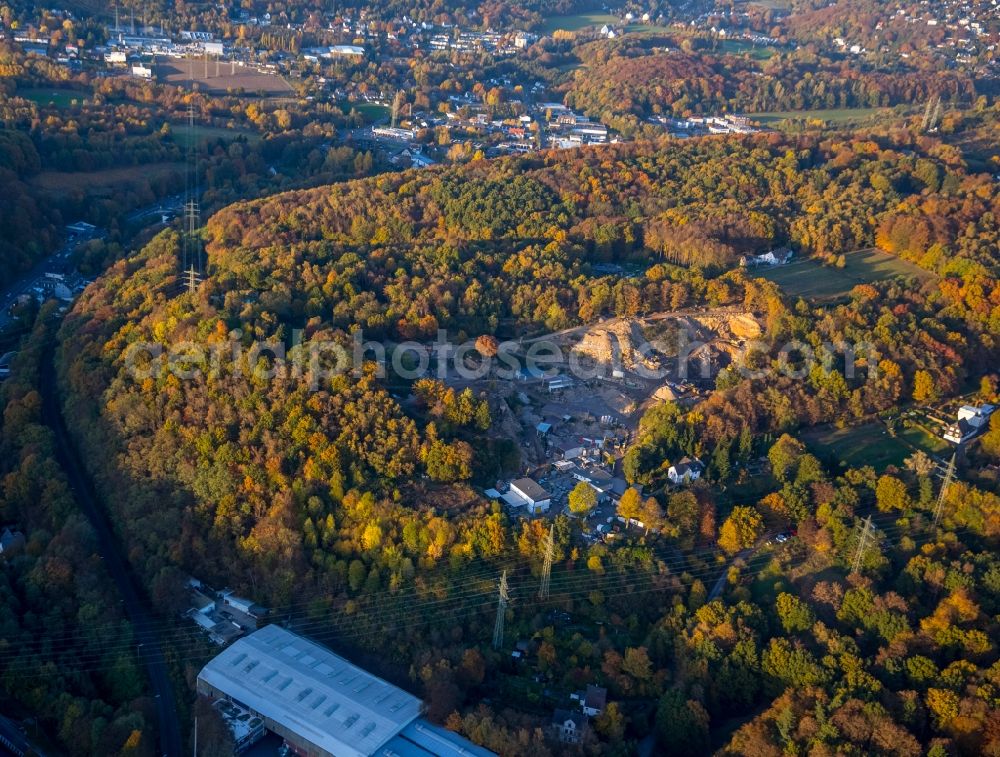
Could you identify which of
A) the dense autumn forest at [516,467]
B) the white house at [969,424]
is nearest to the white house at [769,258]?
the dense autumn forest at [516,467]

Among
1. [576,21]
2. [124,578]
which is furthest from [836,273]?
[576,21]

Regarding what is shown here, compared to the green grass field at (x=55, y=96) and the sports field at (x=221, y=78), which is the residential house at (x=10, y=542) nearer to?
the green grass field at (x=55, y=96)

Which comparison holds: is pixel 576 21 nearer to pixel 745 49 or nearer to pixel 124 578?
pixel 745 49

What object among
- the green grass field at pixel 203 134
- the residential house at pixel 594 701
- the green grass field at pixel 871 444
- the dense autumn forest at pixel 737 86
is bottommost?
the residential house at pixel 594 701

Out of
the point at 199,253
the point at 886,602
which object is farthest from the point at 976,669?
the point at 199,253

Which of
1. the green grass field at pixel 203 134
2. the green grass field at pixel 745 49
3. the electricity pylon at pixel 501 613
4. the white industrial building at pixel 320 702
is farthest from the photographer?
the green grass field at pixel 745 49

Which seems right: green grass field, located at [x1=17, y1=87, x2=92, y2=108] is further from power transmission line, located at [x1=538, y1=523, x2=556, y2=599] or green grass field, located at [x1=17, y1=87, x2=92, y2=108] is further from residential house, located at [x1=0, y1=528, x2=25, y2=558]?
power transmission line, located at [x1=538, y1=523, x2=556, y2=599]
